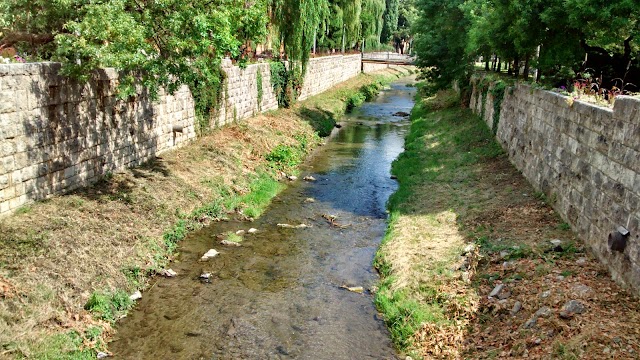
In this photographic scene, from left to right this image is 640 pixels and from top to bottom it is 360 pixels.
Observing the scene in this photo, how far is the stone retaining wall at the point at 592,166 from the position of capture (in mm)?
7590

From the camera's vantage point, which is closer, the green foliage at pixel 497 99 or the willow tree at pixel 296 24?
the green foliage at pixel 497 99

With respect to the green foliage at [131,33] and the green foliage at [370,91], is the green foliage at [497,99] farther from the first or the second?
the green foliage at [370,91]

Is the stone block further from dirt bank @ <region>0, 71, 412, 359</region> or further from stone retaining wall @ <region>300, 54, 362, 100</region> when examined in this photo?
stone retaining wall @ <region>300, 54, 362, 100</region>

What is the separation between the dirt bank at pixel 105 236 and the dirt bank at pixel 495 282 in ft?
15.7

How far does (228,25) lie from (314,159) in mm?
9993

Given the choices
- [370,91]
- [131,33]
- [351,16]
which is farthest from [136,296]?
[370,91]

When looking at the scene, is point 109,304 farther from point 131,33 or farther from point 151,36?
point 151,36

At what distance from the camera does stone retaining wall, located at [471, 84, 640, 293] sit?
7.59 m

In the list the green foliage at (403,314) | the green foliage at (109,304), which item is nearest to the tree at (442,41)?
the green foliage at (403,314)

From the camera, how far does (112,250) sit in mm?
9977

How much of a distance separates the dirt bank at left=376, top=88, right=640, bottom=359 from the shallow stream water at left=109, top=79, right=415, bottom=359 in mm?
720

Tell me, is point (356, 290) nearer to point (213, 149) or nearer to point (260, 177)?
point (260, 177)

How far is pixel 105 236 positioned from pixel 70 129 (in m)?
2.56

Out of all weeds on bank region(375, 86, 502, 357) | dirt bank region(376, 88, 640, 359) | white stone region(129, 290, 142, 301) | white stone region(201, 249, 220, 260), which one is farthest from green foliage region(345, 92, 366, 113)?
white stone region(129, 290, 142, 301)
